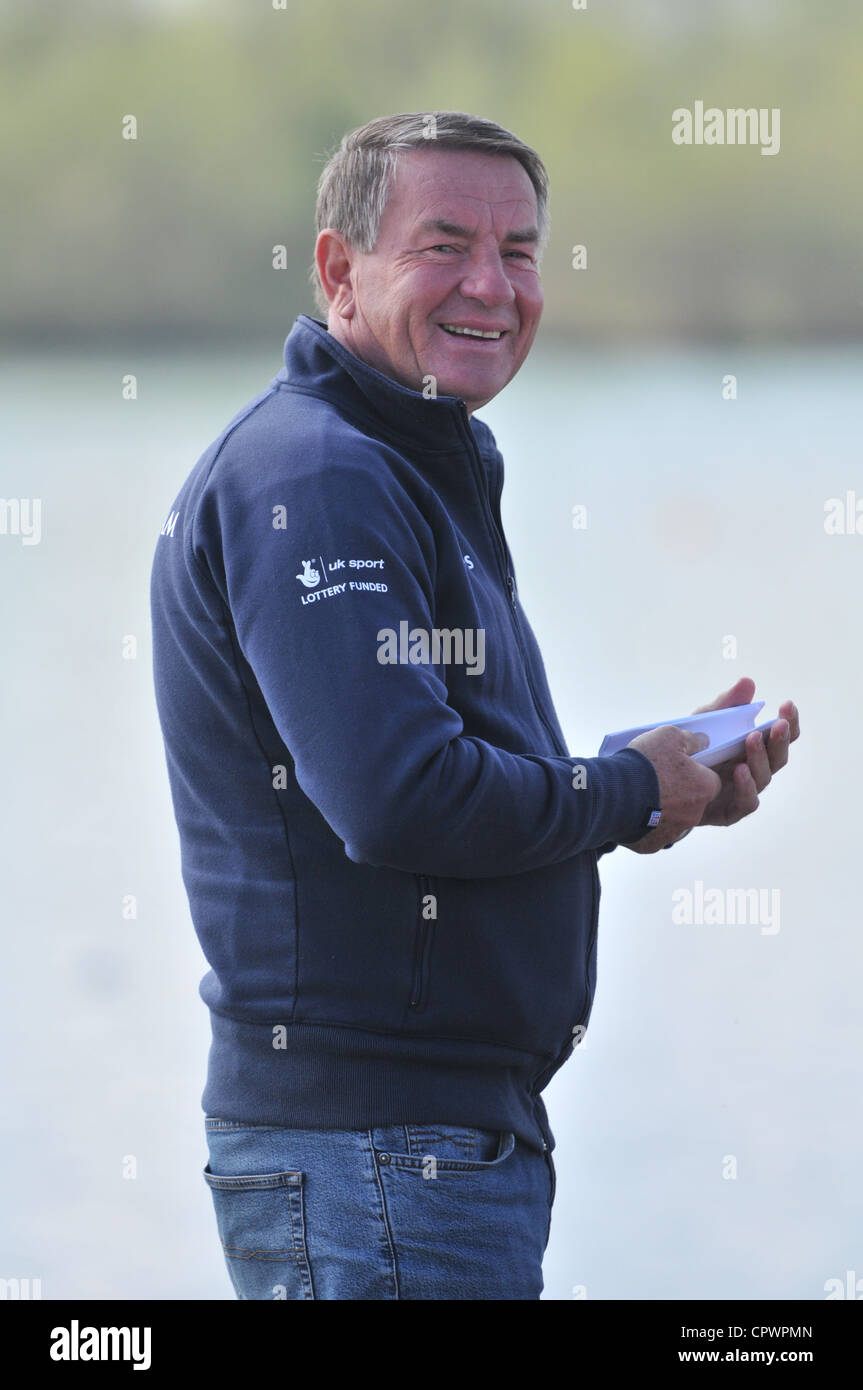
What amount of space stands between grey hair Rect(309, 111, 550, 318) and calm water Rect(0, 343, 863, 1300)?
156 centimetres

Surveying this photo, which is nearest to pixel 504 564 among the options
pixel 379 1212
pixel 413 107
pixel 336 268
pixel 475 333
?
pixel 475 333

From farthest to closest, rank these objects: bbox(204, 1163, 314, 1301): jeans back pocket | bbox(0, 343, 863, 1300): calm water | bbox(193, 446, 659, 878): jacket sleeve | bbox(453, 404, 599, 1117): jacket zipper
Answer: bbox(0, 343, 863, 1300): calm water, bbox(453, 404, 599, 1117): jacket zipper, bbox(204, 1163, 314, 1301): jeans back pocket, bbox(193, 446, 659, 878): jacket sleeve

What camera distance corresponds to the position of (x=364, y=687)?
1.23 meters

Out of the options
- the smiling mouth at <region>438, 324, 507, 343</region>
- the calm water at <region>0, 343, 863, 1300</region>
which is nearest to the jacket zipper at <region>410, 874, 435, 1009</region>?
the smiling mouth at <region>438, 324, 507, 343</region>

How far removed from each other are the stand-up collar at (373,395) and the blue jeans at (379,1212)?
59 cm

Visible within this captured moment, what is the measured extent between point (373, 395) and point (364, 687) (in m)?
0.32

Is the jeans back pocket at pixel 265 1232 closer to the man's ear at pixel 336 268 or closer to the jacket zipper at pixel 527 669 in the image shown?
the jacket zipper at pixel 527 669

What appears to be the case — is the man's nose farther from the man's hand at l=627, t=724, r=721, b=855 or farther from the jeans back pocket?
the jeans back pocket

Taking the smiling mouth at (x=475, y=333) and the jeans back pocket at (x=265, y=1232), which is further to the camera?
the smiling mouth at (x=475, y=333)

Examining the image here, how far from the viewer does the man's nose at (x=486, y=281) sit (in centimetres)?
150

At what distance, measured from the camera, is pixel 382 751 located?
1227mm

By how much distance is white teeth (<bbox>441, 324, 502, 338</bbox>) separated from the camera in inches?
59.1

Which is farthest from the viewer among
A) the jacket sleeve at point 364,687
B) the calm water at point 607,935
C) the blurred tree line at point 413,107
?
the blurred tree line at point 413,107

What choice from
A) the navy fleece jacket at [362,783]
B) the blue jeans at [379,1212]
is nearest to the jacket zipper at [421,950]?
the navy fleece jacket at [362,783]
